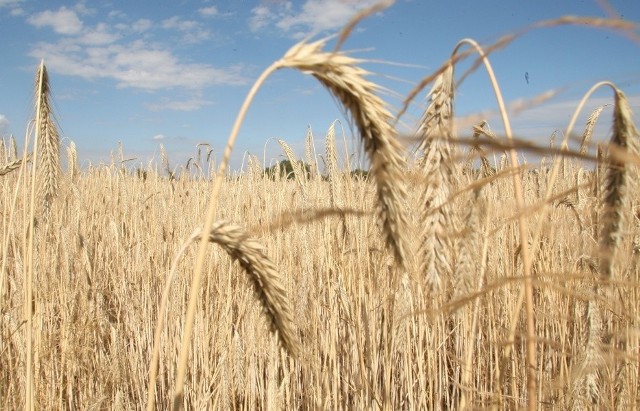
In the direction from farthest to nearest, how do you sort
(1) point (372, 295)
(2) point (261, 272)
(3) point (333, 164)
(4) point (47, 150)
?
(3) point (333, 164)
(1) point (372, 295)
(4) point (47, 150)
(2) point (261, 272)

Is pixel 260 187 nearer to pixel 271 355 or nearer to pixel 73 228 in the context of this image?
pixel 73 228

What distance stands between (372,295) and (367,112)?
1.31m

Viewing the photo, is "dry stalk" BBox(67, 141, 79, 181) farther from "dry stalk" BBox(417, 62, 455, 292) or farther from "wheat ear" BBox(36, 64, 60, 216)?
"dry stalk" BBox(417, 62, 455, 292)

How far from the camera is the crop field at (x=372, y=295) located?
2.39 ft

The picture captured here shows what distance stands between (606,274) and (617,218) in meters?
0.12

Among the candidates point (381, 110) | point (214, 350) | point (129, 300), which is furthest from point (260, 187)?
point (381, 110)

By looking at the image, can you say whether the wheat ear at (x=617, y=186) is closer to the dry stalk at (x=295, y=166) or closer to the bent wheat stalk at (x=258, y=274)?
the bent wheat stalk at (x=258, y=274)

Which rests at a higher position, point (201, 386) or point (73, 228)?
point (73, 228)

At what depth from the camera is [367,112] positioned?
0.68 m

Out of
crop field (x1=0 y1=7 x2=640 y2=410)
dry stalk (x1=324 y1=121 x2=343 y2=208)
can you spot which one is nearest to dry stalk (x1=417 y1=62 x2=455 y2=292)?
crop field (x1=0 y1=7 x2=640 y2=410)

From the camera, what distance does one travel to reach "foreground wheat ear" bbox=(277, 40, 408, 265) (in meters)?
0.64

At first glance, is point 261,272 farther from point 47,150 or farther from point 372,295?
point 47,150

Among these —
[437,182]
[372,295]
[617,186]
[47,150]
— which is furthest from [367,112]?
[47,150]

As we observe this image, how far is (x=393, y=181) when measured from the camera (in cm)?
71
